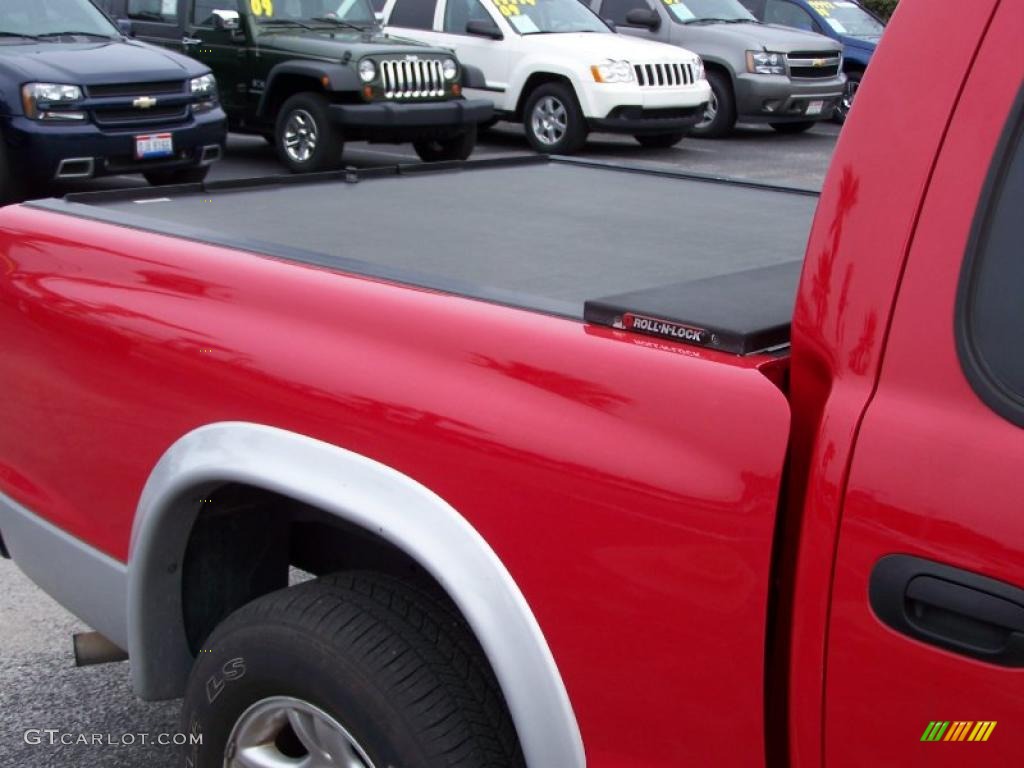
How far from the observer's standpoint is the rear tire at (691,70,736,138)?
15531mm

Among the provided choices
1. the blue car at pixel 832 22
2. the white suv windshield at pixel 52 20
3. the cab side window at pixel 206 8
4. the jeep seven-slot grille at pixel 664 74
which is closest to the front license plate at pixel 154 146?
the white suv windshield at pixel 52 20

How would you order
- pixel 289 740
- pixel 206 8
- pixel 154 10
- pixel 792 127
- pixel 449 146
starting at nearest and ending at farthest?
pixel 289 740 → pixel 206 8 → pixel 449 146 → pixel 154 10 → pixel 792 127

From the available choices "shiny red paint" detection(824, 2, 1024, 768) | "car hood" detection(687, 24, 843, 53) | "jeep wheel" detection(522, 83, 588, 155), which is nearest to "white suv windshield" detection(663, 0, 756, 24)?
"car hood" detection(687, 24, 843, 53)

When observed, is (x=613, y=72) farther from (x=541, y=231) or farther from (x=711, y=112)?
(x=541, y=231)

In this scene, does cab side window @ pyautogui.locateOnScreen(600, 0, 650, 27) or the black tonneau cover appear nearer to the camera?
the black tonneau cover

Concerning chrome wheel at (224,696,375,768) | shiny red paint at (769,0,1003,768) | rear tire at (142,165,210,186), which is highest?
shiny red paint at (769,0,1003,768)

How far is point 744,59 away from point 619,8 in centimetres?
178

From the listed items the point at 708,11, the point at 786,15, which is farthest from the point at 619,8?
the point at 786,15

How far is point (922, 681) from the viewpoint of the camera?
5.02ft

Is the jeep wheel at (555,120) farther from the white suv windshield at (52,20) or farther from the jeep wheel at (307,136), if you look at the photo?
the white suv windshield at (52,20)

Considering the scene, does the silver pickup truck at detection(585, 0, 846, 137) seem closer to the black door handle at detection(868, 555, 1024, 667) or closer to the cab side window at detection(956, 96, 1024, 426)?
the cab side window at detection(956, 96, 1024, 426)

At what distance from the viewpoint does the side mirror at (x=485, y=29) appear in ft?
45.6

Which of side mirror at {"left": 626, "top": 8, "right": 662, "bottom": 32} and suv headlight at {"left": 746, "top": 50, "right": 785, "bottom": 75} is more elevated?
side mirror at {"left": 626, "top": 8, "right": 662, "bottom": 32}

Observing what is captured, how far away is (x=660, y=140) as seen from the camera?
1486cm
